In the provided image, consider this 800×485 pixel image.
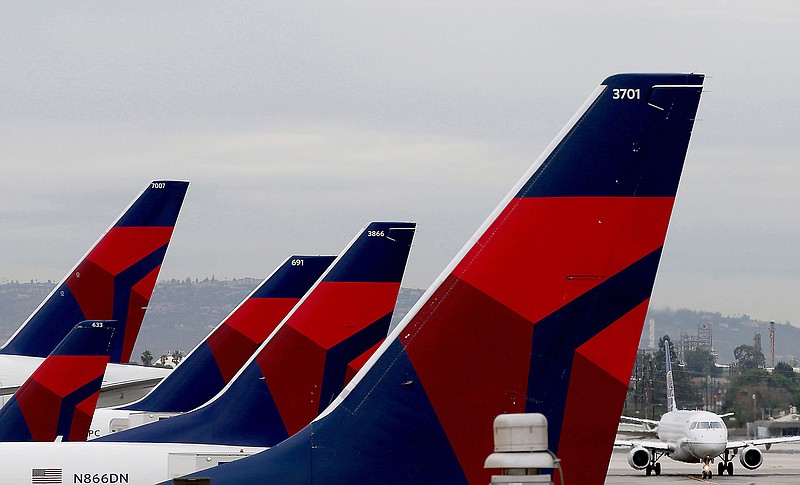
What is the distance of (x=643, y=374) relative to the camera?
102 metres

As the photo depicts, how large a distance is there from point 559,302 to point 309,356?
378 inches

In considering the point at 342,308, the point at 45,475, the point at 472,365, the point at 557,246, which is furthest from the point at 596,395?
the point at 342,308

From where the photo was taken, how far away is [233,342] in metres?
24.0

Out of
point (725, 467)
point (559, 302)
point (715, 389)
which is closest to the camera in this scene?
point (559, 302)

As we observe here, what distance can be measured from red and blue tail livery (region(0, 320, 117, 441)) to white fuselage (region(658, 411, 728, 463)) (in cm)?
4406


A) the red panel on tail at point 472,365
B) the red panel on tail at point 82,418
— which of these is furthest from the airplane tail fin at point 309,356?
the red panel on tail at point 472,365

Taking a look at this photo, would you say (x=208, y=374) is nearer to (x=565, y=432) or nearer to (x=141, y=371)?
(x=141, y=371)

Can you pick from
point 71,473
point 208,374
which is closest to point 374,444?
point 71,473

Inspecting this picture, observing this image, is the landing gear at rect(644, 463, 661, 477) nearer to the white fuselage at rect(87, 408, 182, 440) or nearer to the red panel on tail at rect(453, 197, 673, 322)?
the white fuselage at rect(87, 408, 182, 440)

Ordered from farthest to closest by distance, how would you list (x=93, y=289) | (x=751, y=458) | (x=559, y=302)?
1. (x=751, y=458)
2. (x=93, y=289)
3. (x=559, y=302)

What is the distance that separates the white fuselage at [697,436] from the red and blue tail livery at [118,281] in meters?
36.8

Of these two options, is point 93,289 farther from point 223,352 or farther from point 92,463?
point 92,463

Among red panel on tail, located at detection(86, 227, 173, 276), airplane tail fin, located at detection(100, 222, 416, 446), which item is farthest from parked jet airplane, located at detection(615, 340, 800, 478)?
airplane tail fin, located at detection(100, 222, 416, 446)

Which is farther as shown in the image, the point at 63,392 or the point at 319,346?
the point at 63,392
